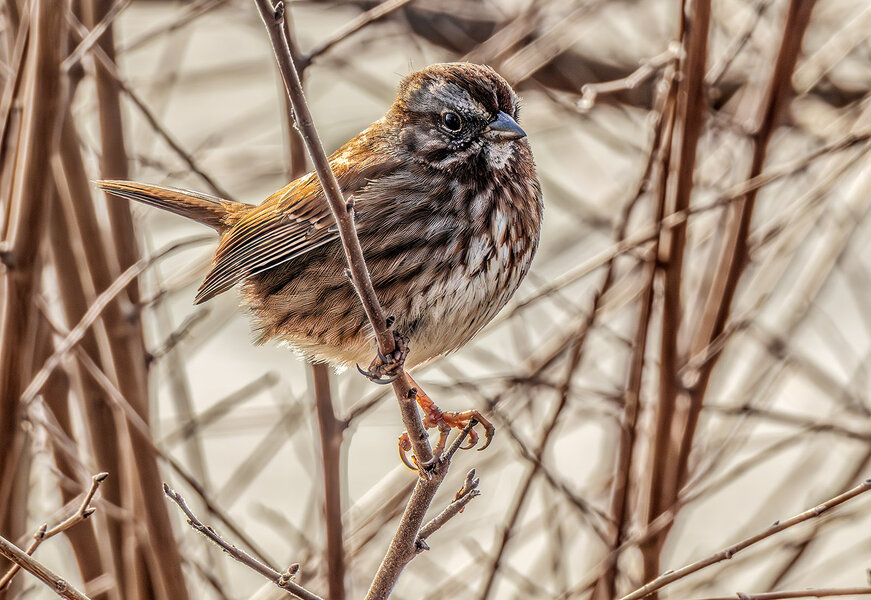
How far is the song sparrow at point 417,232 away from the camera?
3312mm

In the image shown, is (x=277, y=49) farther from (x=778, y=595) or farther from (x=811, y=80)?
(x=811, y=80)

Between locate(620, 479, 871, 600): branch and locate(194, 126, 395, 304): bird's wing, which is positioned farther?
locate(194, 126, 395, 304): bird's wing

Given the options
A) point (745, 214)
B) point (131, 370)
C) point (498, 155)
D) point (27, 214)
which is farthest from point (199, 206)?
point (745, 214)

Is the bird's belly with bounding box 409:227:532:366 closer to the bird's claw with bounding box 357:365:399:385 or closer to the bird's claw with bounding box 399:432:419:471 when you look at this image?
the bird's claw with bounding box 399:432:419:471

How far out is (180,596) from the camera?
3271 mm

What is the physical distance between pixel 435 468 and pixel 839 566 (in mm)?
2356

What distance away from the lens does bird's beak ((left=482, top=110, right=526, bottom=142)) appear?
132 inches

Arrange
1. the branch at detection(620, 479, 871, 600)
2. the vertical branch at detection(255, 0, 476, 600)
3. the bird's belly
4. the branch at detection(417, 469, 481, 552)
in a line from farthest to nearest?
the bird's belly, the branch at detection(417, 469, 481, 552), the branch at detection(620, 479, 871, 600), the vertical branch at detection(255, 0, 476, 600)

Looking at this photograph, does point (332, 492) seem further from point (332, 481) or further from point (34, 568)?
point (34, 568)

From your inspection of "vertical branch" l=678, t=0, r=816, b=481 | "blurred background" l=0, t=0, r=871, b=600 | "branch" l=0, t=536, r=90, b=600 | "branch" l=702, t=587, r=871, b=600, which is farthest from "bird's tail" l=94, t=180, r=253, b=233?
"branch" l=702, t=587, r=871, b=600

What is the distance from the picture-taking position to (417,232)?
10.9ft

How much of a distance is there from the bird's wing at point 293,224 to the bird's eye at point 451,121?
0.71 feet

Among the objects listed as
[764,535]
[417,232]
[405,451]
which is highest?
[417,232]

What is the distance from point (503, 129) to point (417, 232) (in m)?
0.42
